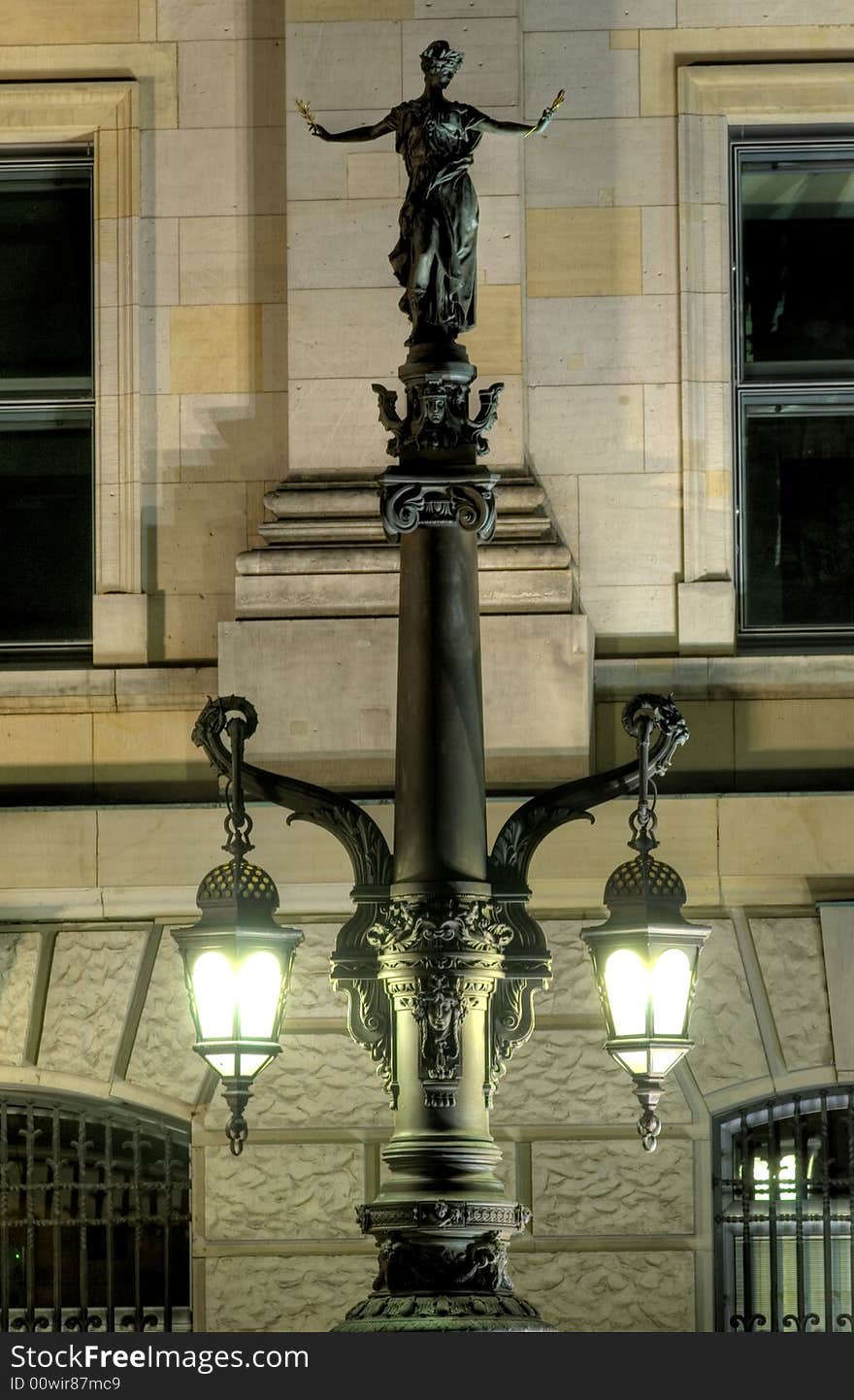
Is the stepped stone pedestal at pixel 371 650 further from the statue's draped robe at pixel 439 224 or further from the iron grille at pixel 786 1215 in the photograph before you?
the statue's draped robe at pixel 439 224

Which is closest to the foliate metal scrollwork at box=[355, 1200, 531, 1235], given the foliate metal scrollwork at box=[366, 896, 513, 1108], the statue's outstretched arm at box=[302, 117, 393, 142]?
the foliate metal scrollwork at box=[366, 896, 513, 1108]

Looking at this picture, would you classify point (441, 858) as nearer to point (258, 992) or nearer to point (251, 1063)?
point (258, 992)

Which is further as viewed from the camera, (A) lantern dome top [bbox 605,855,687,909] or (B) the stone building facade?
(B) the stone building facade

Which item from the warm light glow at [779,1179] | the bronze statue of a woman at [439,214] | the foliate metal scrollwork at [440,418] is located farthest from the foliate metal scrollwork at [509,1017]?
the warm light glow at [779,1179]

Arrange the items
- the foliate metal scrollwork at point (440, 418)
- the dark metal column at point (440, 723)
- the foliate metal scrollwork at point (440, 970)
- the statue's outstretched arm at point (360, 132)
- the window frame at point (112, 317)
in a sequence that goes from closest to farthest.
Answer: the foliate metal scrollwork at point (440, 970)
the dark metal column at point (440, 723)
the foliate metal scrollwork at point (440, 418)
the statue's outstretched arm at point (360, 132)
the window frame at point (112, 317)

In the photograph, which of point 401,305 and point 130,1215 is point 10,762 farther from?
point 401,305

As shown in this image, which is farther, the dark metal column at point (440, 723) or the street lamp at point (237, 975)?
the street lamp at point (237, 975)

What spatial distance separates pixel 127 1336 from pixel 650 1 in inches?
368

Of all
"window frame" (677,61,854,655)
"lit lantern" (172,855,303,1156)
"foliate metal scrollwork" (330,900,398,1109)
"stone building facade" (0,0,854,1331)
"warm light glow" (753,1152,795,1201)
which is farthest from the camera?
"window frame" (677,61,854,655)

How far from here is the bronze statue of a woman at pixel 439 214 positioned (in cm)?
1156

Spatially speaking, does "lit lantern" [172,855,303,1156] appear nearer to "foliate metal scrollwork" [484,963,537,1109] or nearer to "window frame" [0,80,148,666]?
"foliate metal scrollwork" [484,963,537,1109]

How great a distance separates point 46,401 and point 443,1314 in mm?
8172

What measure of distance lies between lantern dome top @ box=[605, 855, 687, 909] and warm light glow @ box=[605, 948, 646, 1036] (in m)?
0.23

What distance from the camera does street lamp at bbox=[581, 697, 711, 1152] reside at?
1172cm
